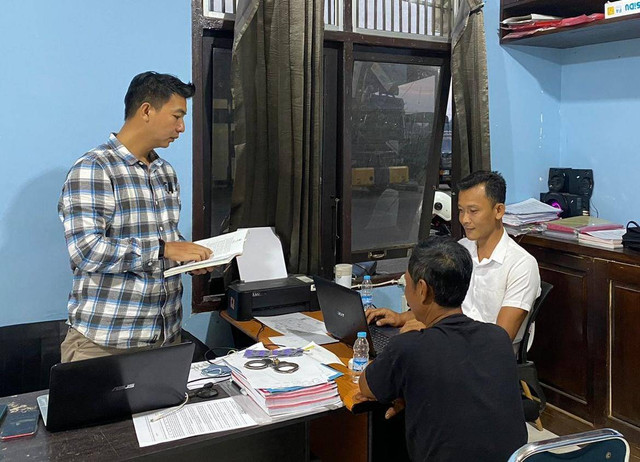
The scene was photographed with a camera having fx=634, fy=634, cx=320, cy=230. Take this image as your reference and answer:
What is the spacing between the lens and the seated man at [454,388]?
1.53 metres

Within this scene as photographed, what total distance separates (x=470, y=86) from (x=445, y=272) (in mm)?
2085

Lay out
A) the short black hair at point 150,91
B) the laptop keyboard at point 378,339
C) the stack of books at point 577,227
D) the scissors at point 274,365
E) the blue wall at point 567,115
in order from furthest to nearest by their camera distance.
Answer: the blue wall at point 567,115, the stack of books at point 577,227, the laptop keyboard at point 378,339, the short black hair at point 150,91, the scissors at point 274,365

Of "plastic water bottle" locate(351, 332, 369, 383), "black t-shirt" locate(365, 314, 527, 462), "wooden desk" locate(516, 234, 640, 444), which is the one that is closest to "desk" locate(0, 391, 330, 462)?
"plastic water bottle" locate(351, 332, 369, 383)

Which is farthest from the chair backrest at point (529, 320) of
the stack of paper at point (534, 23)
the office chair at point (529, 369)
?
the stack of paper at point (534, 23)

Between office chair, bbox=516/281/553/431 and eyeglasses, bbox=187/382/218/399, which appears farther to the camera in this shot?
office chair, bbox=516/281/553/431

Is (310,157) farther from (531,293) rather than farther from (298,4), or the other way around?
(531,293)

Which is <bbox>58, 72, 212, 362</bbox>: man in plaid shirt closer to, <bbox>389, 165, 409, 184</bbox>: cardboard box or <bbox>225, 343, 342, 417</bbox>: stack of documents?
<bbox>225, 343, 342, 417</bbox>: stack of documents

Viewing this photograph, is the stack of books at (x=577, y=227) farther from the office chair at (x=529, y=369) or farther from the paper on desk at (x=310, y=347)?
the paper on desk at (x=310, y=347)

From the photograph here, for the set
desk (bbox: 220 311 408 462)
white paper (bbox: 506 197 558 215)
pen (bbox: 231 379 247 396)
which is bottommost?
desk (bbox: 220 311 408 462)

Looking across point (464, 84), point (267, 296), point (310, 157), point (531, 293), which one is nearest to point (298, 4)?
point (310, 157)

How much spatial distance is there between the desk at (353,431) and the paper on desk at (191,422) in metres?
0.28

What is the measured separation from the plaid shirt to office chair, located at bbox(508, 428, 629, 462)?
50.6 inches

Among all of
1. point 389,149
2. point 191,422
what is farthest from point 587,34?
point 191,422

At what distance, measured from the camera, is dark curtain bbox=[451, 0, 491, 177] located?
345 centimetres
